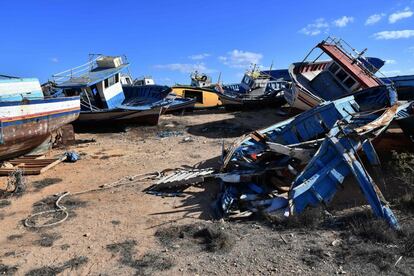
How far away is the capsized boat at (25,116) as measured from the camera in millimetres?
10172

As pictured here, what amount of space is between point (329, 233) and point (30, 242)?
4655 mm

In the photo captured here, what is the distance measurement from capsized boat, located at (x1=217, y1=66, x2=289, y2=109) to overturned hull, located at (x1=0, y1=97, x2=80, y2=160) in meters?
10.6

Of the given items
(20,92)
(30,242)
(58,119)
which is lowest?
(30,242)

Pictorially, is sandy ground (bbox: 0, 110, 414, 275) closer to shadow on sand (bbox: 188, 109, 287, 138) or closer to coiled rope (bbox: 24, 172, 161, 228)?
coiled rope (bbox: 24, 172, 161, 228)

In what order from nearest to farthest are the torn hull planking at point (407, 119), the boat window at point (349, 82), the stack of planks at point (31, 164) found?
the torn hull planking at point (407, 119), the stack of planks at point (31, 164), the boat window at point (349, 82)

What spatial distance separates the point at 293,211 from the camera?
21.7ft

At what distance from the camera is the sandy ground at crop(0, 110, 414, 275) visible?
5.18 m

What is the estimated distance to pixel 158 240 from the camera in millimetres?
6152

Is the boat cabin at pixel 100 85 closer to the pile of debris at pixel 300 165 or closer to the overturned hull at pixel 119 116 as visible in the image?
the overturned hull at pixel 119 116

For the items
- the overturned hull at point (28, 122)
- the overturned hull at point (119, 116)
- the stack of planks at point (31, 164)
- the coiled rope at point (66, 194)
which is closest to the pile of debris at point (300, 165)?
the coiled rope at point (66, 194)

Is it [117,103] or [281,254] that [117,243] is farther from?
[117,103]

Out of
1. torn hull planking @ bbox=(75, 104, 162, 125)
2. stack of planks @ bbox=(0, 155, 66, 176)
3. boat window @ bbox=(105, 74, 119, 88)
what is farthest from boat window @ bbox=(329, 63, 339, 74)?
stack of planks @ bbox=(0, 155, 66, 176)

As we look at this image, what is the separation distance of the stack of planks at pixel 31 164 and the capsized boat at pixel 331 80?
31.3ft

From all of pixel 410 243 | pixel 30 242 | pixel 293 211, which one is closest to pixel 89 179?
pixel 30 242
